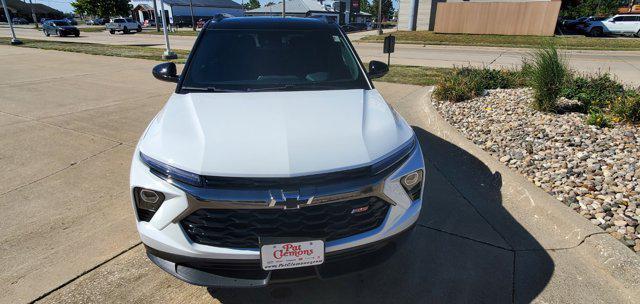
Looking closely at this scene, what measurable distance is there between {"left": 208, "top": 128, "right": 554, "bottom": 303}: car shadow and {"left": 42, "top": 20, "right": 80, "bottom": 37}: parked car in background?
128 ft

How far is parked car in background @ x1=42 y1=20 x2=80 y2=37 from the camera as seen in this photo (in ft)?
108

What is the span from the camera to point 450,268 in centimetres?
271

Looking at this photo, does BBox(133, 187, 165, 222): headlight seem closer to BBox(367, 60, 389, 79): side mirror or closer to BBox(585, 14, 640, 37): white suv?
BBox(367, 60, 389, 79): side mirror

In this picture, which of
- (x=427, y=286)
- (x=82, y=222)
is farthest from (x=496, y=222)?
(x=82, y=222)

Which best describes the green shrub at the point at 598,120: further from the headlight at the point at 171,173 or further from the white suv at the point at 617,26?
the white suv at the point at 617,26

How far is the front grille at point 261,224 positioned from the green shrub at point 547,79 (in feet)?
13.8

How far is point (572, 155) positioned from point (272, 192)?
358cm

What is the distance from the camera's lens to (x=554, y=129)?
4.51m

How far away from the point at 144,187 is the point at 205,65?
1528mm

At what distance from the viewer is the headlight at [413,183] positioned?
2166mm

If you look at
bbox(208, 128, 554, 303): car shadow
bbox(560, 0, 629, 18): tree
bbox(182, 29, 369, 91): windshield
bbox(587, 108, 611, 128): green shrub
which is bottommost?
bbox(208, 128, 554, 303): car shadow

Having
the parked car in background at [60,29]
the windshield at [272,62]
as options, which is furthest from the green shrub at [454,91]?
the parked car in background at [60,29]

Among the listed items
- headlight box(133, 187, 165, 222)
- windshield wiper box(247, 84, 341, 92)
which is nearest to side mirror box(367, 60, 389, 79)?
windshield wiper box(247, 84, 341, 92)

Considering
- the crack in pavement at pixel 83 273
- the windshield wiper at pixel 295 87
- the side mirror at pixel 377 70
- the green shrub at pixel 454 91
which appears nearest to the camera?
the crack in pavement at pixel 83 273
